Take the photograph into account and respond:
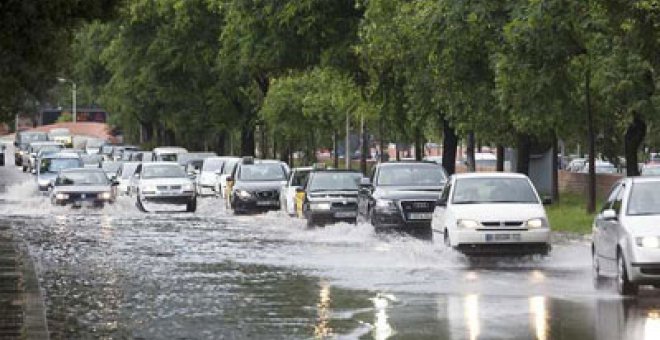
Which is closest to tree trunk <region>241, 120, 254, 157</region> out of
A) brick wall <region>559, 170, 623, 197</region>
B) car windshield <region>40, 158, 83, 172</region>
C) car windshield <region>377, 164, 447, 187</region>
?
car windshield <region>40, 158, 83, 172</region>

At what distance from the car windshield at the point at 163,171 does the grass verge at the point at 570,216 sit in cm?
1221

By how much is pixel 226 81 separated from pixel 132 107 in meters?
12.3

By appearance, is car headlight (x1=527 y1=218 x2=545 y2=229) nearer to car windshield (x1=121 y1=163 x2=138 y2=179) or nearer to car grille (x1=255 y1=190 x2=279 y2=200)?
car grille (x1=255 y1=190 x2=279 y2=200)

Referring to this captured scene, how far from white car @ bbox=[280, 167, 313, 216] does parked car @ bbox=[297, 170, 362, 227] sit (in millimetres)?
2550

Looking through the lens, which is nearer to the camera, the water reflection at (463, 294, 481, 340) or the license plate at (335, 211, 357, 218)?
the water reflection at (463, 294, 481, 340)

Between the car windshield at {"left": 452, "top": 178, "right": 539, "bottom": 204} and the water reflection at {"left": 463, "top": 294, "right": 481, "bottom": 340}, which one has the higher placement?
the car windshield at {"left": 452, "top": 178, "right": 539, "bottom": 204}

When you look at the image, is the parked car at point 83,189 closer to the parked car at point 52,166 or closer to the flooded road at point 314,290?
the flooded road at point 314,290

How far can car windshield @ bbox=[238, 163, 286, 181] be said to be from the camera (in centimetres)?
4466

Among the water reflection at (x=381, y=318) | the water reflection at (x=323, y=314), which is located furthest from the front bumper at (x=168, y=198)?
the water reflection at (x=381, y=318)

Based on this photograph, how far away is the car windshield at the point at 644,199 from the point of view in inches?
734

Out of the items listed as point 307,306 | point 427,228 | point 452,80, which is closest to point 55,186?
point 452,80

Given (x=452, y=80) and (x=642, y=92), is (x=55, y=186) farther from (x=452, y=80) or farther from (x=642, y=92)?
(x=642, y=92)

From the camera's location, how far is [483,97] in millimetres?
38125

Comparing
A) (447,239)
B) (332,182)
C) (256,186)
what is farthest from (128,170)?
(447,239)
